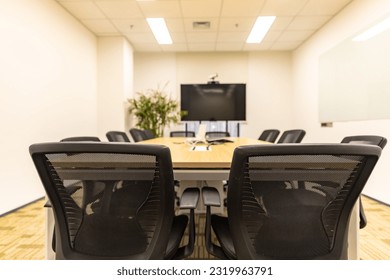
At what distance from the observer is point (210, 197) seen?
45.4 inches

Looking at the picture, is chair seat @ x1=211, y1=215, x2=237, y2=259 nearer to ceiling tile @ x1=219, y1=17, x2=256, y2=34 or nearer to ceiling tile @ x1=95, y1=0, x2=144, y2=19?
ceiling tile @ x1=95, y1=0, x2=144, y2=19

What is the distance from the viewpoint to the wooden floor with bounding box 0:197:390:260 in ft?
7.08

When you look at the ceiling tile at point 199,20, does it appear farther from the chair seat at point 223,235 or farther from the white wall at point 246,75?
the chair seat at point 223,235

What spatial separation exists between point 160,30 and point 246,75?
8.28ft

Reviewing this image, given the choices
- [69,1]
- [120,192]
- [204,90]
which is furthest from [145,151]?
[204,90]

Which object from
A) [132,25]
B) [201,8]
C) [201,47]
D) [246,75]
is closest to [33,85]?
[132,25]

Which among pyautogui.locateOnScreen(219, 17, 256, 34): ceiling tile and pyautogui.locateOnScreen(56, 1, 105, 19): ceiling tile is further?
pyautogui.locateOnScreen(219, 17, 256, 34): ceiling tile

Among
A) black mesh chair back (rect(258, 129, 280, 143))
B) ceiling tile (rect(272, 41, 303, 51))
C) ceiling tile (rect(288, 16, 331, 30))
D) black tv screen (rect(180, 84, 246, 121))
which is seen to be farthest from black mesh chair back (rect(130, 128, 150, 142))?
ceiling tile (rect(272, 41, 303, 51))

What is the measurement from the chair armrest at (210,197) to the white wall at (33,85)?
2939mm

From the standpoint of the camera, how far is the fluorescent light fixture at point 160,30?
510 cm

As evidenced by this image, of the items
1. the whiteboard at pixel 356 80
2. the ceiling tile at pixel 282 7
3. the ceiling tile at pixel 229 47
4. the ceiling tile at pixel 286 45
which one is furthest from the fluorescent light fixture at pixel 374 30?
the ceiling tile at pixel 229 47

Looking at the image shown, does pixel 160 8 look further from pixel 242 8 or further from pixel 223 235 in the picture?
pixel 223 235

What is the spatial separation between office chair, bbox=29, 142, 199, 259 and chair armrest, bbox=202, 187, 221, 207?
59mm

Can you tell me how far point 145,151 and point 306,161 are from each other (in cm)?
49
